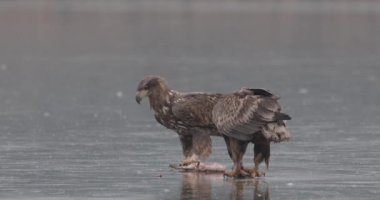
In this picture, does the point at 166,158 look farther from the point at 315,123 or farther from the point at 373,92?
the point at 373,92

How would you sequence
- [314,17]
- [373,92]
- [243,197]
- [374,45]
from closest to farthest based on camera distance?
[243,197], [373,92], [374,45], [314,17]

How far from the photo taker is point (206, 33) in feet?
153

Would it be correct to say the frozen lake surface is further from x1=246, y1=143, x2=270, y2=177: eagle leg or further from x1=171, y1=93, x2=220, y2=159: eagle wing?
x1=171, y1=93, x2=220, y2=159: eagle wing

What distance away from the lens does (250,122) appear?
40.1 ft

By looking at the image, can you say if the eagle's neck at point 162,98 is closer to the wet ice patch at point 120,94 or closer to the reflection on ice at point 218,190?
the reflection on ice at point 218,190

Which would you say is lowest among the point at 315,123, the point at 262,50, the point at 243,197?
the point at 243,197

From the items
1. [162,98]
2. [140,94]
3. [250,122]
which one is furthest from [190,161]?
[250,122]

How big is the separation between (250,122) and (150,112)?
22.9 feet

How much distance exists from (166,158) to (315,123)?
13.0ft

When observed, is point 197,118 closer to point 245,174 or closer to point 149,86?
point 149,86

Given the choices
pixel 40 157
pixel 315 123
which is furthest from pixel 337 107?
pixel 40 157

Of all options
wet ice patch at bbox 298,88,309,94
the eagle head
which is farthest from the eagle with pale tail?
wet ice patch at bbox 298,88,309,94

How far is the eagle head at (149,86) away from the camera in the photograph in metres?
13.2

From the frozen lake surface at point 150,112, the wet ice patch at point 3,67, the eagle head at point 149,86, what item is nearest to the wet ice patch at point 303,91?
the frozen lake surface at point 150,112
